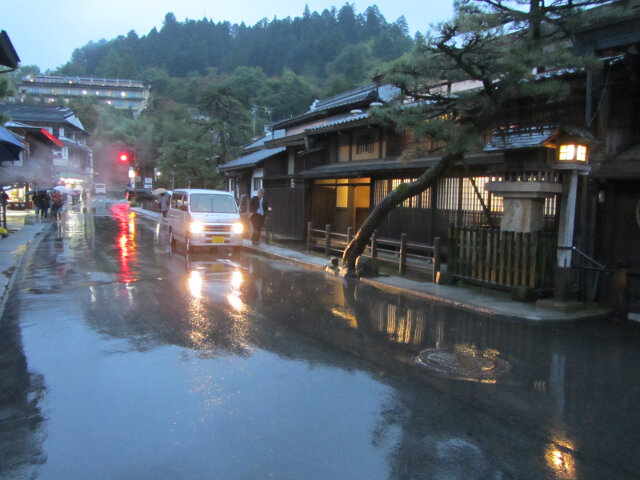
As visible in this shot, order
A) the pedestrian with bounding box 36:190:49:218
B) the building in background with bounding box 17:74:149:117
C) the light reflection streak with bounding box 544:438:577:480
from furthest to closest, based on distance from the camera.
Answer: the building in background with bounding box 17:74:149:117
the pedestrian with bounding box 36:190:49:218
the light reflection streak with bounding box 544:438:577:480

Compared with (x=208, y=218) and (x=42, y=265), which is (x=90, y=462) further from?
(x=208, y=218)

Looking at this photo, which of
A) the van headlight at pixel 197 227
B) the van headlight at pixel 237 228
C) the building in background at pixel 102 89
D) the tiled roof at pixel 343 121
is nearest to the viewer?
the van headlight at pixel 197 227

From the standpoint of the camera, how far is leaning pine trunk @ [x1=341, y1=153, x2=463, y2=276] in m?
10.7

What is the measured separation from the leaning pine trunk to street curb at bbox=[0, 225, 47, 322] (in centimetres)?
761

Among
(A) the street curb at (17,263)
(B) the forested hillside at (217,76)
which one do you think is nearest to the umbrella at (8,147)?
(A) the street curb at (17,263)

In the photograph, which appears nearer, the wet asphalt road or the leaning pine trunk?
the wet asphalt road

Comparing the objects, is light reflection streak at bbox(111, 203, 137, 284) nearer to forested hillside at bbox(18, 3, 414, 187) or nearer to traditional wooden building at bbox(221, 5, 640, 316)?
traditional wooden building at bbox(221, 5, 640, 316)

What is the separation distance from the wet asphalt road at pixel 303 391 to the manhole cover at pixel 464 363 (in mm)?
30

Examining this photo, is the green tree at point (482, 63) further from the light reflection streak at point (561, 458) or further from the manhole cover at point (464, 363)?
the light reflection streak at point (561, 458)

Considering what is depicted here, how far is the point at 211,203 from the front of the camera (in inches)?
639

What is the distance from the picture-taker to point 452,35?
29.2ft

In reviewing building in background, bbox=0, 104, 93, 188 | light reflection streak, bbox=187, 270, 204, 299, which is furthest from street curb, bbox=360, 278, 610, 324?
building in background, bbox=0, 104, 93, 188

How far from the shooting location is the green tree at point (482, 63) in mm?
8883

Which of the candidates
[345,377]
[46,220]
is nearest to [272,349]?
[345,377]
